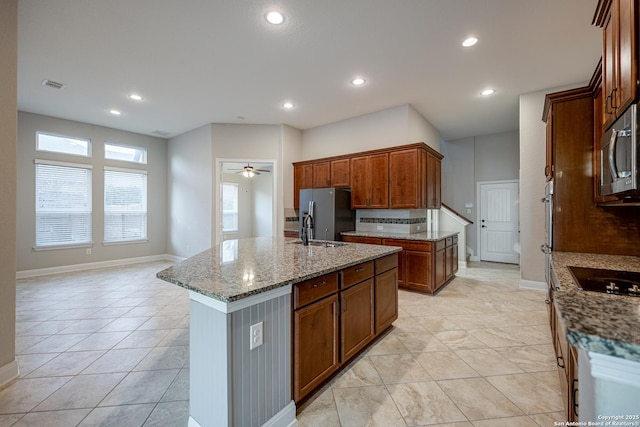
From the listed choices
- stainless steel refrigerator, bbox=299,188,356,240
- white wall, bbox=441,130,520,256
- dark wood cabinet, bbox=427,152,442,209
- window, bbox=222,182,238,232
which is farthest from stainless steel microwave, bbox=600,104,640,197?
window, bbox=222,182,238,232

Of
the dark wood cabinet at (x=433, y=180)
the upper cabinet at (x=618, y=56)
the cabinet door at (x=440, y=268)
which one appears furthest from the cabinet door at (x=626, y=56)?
the dark wood cabinet at (x=433, y=180)

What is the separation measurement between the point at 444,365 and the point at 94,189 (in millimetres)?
7184

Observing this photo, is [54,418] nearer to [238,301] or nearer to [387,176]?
[238,301]

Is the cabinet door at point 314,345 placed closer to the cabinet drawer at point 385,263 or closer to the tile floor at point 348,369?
the tile floor at point 348,369

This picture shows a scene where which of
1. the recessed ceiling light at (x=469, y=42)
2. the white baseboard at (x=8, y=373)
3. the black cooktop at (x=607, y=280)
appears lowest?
the white baseboard at (x=8, y=373)

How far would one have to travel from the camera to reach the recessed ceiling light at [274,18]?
8.33ft

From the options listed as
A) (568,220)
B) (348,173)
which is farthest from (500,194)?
(568,220)

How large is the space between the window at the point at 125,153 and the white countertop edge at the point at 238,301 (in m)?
6.44

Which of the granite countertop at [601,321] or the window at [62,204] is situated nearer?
the granite countertop at [601,321]

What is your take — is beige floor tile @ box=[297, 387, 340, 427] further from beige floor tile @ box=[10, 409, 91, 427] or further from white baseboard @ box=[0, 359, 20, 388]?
white baseboard @ box=[0, 359, 20, 388]

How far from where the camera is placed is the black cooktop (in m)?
1.28

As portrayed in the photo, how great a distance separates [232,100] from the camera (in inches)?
180

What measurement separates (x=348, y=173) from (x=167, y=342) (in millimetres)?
3769

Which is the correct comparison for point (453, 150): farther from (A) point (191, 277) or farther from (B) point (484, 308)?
(A) point (191, 277)
